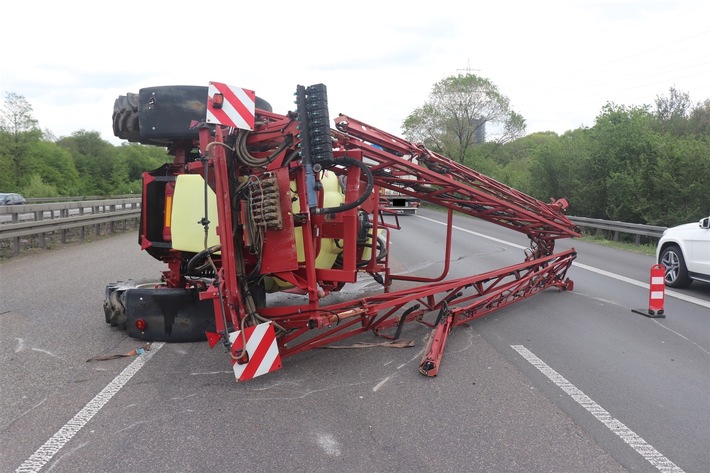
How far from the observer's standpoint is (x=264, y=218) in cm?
443

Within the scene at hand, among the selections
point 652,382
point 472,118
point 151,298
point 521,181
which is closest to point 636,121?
point 521,181

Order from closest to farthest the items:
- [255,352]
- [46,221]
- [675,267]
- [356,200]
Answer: [255,352] → [356,200] → [675,267] → [46,221]

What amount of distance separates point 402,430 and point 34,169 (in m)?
55.5

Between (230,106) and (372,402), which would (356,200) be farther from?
(372,402)

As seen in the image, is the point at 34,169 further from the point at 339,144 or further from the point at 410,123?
the point at 339,144

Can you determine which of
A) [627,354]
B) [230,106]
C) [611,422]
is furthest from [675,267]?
[230,106]

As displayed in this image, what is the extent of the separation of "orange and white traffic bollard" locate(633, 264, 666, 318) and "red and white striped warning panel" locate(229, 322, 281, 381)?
516 cm

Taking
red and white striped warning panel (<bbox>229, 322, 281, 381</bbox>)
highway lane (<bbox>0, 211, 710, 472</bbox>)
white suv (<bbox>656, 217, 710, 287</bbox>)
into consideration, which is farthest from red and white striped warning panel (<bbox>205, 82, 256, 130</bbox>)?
white suv (<bbox>656, 217, 710, 287</bbox>)

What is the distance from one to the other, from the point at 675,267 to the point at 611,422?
646cm

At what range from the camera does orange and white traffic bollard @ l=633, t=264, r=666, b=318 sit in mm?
6812

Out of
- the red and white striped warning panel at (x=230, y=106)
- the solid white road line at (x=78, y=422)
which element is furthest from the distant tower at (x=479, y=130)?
the solid white road line at (x=78, y=422)

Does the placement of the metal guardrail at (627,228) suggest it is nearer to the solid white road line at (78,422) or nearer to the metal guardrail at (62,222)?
the metal guardrail at (62,222)

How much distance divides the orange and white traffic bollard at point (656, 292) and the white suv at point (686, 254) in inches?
75.9

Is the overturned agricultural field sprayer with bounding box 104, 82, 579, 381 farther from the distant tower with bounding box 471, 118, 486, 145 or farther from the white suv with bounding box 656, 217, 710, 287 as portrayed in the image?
the distant tower with bounding box 471, 118, 486, 145
